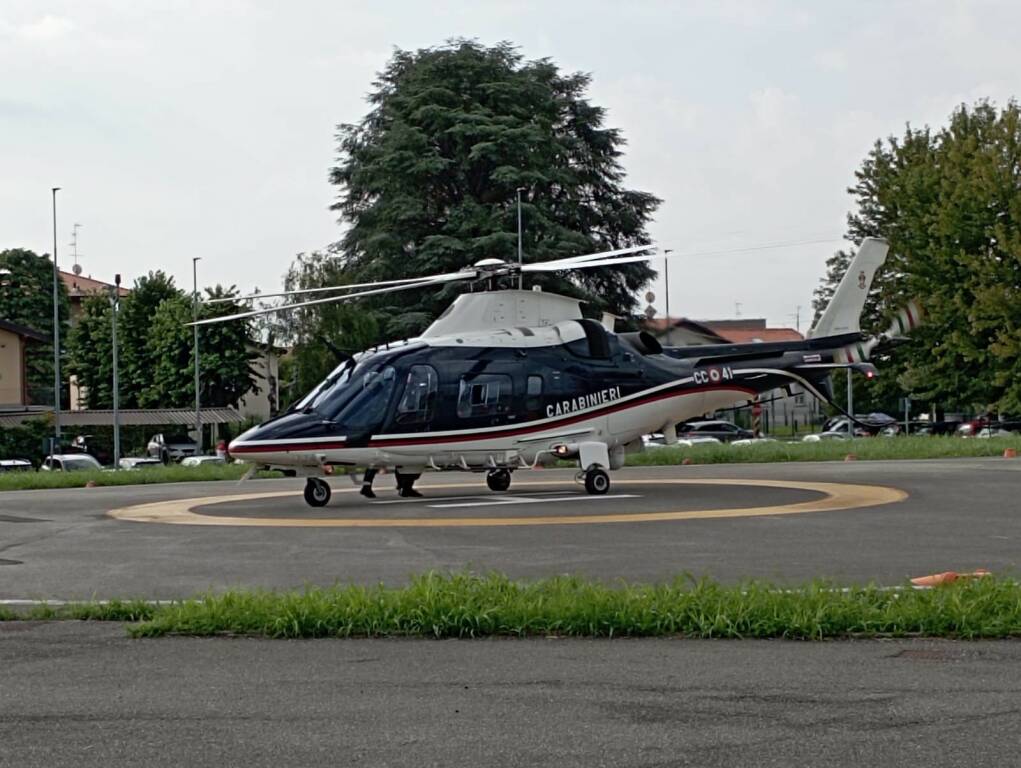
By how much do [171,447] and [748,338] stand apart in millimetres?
63744

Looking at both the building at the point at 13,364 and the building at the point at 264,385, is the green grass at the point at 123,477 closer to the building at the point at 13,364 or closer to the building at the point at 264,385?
the building at the point at 264,385

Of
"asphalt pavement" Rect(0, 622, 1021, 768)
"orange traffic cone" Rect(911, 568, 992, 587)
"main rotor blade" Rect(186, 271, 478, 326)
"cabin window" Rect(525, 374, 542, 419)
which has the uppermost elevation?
"main rotor blade" Rect(186, 271, 478, 326)

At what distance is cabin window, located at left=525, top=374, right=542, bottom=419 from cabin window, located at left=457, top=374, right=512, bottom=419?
1.12 ft

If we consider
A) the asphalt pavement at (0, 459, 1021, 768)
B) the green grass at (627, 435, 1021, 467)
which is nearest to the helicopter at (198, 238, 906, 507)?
the asphalt pavement at (0, 459, 1021, 768)

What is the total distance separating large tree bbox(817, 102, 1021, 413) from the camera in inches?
2153

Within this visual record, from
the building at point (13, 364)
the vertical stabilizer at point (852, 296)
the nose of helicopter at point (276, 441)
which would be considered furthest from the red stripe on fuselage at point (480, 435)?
the building at point (13, 364)

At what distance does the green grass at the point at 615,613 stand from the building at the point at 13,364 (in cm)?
6561

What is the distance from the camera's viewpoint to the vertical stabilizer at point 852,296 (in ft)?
84.7

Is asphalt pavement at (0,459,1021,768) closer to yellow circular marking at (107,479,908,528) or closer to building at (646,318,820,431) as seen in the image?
yellow circular marking at (107,479,908,528)

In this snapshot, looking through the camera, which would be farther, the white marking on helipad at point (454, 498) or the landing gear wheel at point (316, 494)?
the white marking on helipad at point (454, 498)

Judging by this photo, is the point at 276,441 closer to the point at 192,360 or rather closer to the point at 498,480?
the point at 498,480

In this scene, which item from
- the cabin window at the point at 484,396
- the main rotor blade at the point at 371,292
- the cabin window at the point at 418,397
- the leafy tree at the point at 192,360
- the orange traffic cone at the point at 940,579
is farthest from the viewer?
the leafy tree at the point at 192,360

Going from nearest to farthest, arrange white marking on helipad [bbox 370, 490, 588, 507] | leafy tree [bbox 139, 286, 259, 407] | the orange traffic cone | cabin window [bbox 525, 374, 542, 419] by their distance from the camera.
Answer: the orange traffic cone
white marking on helipad [bbox 370, 490, 588, 507]
cabin window [bbox 525, 374, 542, 419]
leafy tree [bbox 139, 286, 259, 407]

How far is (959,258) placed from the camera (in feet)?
183
